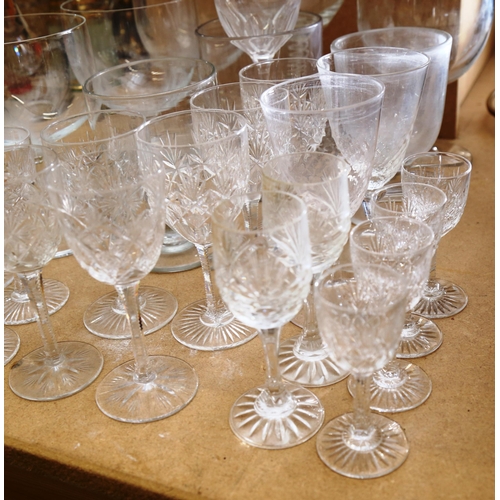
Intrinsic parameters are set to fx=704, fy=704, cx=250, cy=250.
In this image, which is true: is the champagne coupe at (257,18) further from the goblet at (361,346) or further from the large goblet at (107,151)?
the goblet at (361,346)

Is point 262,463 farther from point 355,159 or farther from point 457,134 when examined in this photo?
point 457,134

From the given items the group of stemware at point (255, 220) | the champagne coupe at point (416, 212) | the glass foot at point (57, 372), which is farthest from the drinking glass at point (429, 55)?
the glass foot at point (57, 372)

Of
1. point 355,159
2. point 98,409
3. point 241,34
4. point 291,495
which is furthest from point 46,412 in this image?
point 241,34

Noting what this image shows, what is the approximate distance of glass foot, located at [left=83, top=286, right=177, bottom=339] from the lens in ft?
2.68

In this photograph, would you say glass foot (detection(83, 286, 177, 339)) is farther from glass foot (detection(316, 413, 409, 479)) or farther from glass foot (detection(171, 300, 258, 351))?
glass foot (detection(316, 413, 409, 479))

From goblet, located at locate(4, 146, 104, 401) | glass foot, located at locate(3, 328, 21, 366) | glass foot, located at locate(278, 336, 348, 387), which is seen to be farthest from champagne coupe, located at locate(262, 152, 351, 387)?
glass foot, located at locate(3, 328, 21, 366)

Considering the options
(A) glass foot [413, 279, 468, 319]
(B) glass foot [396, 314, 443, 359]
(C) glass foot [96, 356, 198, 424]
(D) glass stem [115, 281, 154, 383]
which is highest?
(D) glass stem [115, 281, 154, 383]

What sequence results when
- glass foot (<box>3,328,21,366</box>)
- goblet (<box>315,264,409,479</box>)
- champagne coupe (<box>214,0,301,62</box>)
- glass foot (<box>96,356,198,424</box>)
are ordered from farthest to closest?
champagne coupe (<box>214,0,301,62</box>) < glass foot (<box>3,328,21,366</box>) < glass foot (<box>96,356,198,424</box>) < goblet (<box>315,264,409,479</box>)

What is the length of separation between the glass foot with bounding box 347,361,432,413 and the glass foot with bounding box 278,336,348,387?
1.0 inches

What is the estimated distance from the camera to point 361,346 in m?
0.55

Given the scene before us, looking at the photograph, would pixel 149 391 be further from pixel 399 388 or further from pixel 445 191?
pixel 445 191

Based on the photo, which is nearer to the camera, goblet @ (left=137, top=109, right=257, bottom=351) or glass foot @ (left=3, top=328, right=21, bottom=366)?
goblet @ (left=137, top=109, right=257, bottom=351)

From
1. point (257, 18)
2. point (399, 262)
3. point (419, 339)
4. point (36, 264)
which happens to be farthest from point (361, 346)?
point (257, 18)

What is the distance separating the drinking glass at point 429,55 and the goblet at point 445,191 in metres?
0.11
